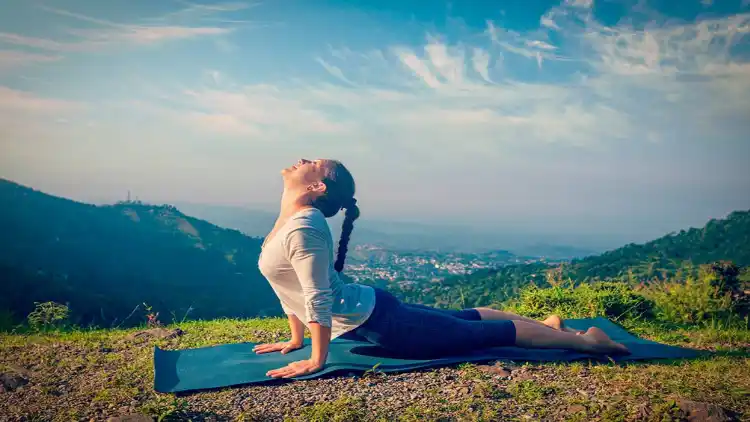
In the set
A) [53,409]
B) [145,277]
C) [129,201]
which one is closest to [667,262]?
[53,409]

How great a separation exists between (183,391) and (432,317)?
5.82 ft

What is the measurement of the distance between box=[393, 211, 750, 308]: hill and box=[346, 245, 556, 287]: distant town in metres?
0.62

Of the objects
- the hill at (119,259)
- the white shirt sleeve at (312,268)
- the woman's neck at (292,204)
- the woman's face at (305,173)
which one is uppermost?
the woman's face at (305,173)

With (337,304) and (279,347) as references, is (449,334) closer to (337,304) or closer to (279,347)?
(337,304)

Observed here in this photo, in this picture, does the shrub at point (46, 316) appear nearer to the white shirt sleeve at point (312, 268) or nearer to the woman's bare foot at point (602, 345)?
the white shirt sleeve at point (312, 268)

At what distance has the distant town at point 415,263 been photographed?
12.4m

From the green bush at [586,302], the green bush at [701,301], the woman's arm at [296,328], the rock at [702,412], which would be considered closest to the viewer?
the rock at [702,412]

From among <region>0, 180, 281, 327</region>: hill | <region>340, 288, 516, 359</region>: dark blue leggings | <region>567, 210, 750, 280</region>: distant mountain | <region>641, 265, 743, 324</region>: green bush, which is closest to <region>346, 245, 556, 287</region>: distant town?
<region>567, 210, 750, 280</region>: distant mountain

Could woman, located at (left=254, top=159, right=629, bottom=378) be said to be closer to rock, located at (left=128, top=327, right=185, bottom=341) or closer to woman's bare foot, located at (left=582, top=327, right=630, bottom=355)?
woman's bare foot, located at (left=582, top=327, right=630, bottom=355)

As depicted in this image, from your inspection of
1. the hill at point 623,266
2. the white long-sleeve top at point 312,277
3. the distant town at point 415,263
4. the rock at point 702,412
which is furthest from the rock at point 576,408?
the distant town at point 415,263

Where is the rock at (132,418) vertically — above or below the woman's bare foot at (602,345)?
below

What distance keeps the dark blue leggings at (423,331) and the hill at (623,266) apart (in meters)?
4.62

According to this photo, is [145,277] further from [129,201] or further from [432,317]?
[432,317]

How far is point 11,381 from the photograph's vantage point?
4238 mm
